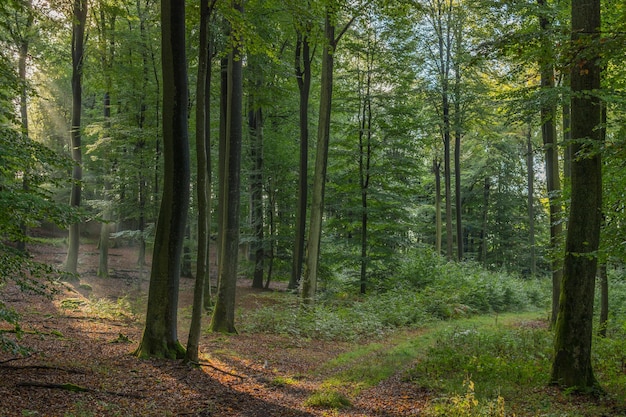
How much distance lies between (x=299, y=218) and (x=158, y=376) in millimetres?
10629

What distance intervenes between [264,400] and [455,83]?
21.4m

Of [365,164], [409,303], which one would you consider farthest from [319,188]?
[365,164]

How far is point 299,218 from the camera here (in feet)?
55.8

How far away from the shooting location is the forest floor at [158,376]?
5.31m

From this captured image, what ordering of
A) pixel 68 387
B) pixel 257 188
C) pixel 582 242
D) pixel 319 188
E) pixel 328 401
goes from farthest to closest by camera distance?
pixel 257 188 → pixel 319 188 → pixel 582 242 → pixel 328 401 → pixel 68 387

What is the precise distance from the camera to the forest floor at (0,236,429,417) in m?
5.31

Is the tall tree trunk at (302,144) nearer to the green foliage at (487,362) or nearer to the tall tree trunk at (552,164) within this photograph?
the green foliage at (487,362)

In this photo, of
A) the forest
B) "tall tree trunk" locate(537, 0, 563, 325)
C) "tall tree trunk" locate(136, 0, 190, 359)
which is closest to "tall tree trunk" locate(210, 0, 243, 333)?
the forest

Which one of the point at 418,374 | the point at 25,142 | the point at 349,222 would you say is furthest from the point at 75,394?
the point at 349,222

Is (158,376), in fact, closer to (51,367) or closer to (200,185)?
(51,367)

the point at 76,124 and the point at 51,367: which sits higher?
the point at 76,124

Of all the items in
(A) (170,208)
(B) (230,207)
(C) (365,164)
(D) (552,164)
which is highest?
(C) (365,164)

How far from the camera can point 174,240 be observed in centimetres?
784

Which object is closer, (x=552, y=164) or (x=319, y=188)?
(x=552, y=164)
